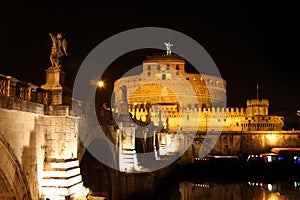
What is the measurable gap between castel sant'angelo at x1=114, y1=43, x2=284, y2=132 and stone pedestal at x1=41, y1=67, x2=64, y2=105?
47864 millimetres

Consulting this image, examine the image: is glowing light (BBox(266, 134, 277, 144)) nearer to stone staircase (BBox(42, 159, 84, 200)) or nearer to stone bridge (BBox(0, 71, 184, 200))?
stone bridge (BBox(0, 71, 184, 200))

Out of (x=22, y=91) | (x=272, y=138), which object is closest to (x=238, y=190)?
(x=22, y=91)

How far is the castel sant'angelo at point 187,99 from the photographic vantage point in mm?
61984

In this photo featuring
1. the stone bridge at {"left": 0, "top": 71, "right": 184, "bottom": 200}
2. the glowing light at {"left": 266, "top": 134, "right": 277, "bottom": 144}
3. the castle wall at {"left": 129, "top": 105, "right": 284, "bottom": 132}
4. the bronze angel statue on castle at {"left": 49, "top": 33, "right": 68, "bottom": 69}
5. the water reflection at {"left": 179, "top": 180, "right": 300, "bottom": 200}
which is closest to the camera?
the stone bridge at {"left": 0, "top": 71, "right": 184, "bottom": 200}

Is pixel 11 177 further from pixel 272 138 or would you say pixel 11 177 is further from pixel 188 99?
pixel 188 99

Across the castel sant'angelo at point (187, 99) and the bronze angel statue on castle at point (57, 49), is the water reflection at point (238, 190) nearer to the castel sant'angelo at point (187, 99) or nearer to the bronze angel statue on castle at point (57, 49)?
the bronze angel statue on castle at point (57, 49)

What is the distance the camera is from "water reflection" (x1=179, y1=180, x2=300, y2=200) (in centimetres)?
2728

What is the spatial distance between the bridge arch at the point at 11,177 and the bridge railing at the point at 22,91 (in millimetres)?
1333

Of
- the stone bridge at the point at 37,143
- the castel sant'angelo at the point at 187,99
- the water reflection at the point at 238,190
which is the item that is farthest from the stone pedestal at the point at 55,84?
the castel sant'angelo at the point at 187,99

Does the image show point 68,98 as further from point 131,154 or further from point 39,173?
point 131,154

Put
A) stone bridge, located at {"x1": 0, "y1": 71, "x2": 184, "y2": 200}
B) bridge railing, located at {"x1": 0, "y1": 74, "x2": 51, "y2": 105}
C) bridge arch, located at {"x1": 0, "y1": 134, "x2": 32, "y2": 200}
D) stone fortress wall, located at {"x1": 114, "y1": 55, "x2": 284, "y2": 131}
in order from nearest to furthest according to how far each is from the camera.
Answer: bridge arch, located at {"x1": 0, "y1": 134, "x2": 32, "y2": 200} < stone bridge, located at {"x1": 0, "y1": 71, "x2": 184, "y2": 200} < bridge railing, located at {"x1": 0, "y1": 74, "x2": 51, "y2": 105} < stone fortress wall, located at {"x1": 114, "y1": 55, "x2": 284, "y2": 131}

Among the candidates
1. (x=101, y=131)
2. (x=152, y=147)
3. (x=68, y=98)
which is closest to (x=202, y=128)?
(x=152, y=147)

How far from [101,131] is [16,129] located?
314 inches

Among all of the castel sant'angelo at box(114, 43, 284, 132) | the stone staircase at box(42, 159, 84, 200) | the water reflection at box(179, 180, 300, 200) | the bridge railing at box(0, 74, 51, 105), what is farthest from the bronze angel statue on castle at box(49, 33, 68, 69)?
the castel sant'angelo at box(114, 43, 284, 132)
